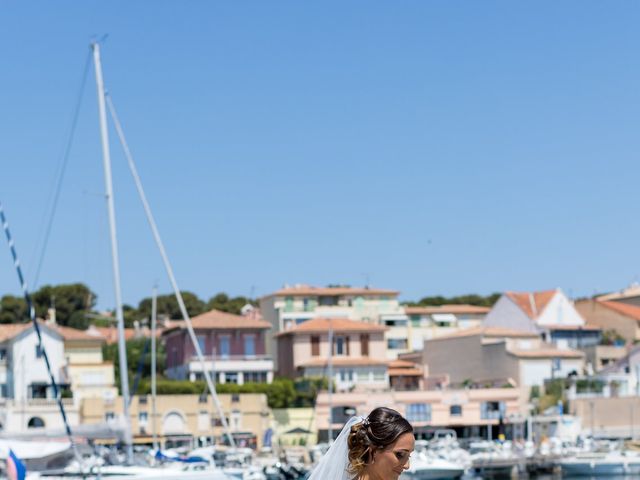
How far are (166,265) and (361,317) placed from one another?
4107 cm

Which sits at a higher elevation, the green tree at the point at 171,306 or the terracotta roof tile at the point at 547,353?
the green tree at the point at 171,306

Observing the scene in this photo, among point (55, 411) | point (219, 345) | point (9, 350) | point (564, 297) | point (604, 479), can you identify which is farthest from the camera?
point (564, 297)

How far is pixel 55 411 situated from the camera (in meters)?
59.2

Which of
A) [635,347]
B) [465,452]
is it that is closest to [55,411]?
[465,452]

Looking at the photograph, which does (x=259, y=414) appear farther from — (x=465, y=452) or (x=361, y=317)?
(x=361, y=317)

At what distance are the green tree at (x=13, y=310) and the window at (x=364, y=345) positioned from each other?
30147mm

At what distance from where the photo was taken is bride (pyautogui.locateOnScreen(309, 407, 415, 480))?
3461 millimetres

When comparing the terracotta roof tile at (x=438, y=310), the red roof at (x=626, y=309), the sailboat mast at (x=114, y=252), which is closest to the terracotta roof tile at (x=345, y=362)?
the terracotta roof tile at (x=438, y=310)

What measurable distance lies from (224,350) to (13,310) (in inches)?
1139

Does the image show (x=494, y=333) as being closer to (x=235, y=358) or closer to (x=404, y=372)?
(x=404, y=372)

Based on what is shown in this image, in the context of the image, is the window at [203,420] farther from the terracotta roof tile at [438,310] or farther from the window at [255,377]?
the terracotta roof tile at [438,310]

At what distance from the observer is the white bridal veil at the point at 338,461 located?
12.3 ft

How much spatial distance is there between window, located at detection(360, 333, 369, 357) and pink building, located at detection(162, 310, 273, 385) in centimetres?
510

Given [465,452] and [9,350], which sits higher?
[9,350]
